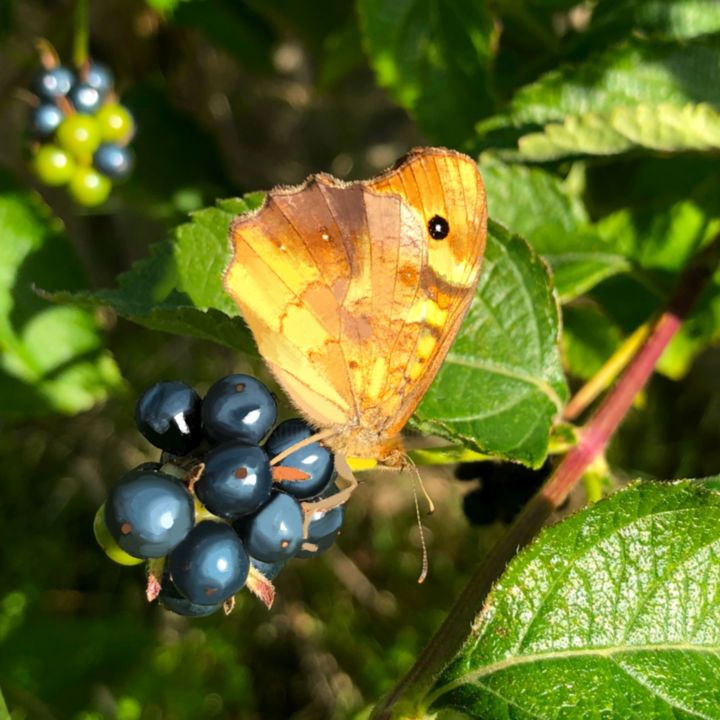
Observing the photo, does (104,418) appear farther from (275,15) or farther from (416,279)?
(416,279)

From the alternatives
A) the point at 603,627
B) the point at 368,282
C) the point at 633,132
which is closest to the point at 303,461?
the point at 368,282

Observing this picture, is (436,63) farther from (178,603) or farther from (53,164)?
(178,603)

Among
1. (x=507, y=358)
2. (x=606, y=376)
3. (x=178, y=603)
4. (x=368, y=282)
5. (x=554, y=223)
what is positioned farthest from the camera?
(x=554, y=223)

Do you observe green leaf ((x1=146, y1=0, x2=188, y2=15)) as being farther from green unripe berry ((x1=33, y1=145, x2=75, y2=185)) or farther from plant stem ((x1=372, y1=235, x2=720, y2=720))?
plant stem ((x1=372, y1=235, x2=720, y2=720))

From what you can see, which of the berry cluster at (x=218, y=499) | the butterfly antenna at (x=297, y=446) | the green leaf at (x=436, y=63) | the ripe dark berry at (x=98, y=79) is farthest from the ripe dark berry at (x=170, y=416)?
the ripe dark berry at (x=98, y=79)

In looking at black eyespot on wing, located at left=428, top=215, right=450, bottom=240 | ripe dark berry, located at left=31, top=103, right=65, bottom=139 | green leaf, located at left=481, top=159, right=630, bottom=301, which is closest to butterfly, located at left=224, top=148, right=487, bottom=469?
black eyespot on wing, located at left=428, top=215, right=450, bottom=240

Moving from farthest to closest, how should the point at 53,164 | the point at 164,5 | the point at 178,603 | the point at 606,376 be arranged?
the point at 53,164
the point at 164,5
the point at 606,376
the point at 178,603
